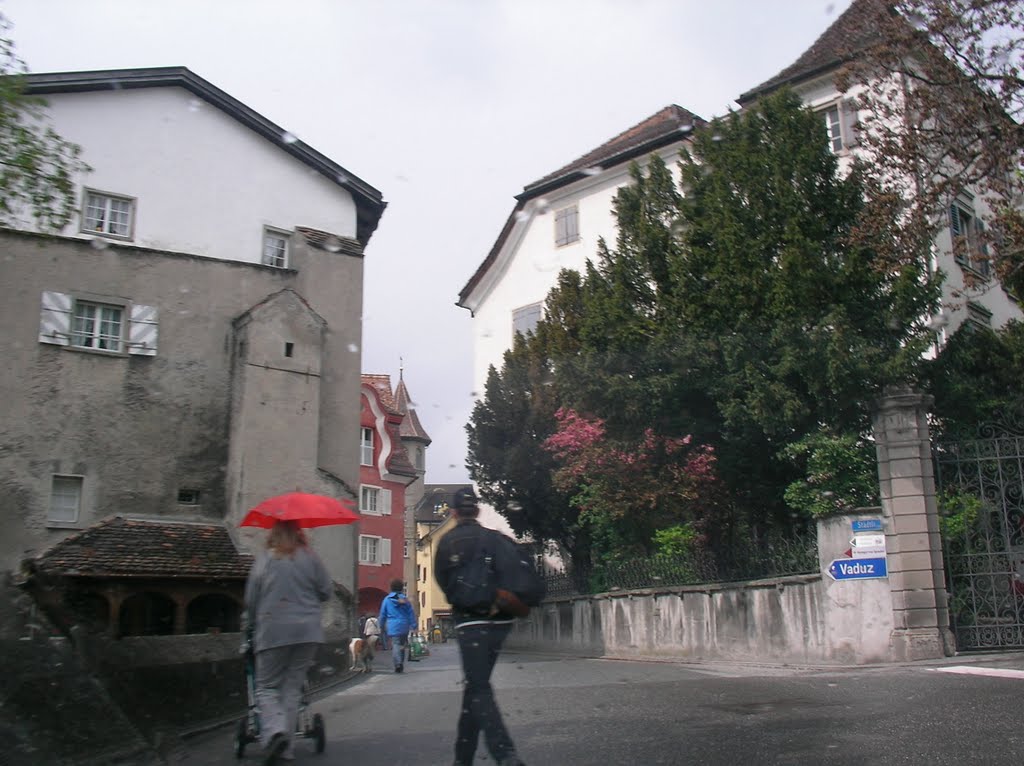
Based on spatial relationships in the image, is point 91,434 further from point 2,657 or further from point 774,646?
point 774,646

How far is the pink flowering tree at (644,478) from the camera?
21.9 meters

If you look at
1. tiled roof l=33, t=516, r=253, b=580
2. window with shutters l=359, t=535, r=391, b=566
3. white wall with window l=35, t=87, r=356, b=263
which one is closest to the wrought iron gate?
tiled roof l=33, t=516, r=253, b=580

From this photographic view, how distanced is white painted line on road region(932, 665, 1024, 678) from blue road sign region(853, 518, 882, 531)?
278 centimetres

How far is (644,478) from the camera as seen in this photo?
23.0 m

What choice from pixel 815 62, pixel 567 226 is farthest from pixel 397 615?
pixel 567 226

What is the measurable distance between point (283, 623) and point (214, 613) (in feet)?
61.9

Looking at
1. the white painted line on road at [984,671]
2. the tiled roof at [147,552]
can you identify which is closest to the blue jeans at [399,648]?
the tiled roof at [147,552]

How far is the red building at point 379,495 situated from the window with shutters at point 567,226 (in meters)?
16.3

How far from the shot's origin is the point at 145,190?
2684cm

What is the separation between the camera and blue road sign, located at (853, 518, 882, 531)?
51.0 ft

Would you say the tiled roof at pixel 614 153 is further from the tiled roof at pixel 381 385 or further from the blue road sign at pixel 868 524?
the blue road sign at pixel 868 524

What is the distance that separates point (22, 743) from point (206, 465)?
1757 centimetres

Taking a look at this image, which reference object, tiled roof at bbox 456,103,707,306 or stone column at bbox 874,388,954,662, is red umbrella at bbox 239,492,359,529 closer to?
stone column at bbox 874,388,954,662

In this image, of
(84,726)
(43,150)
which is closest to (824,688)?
(84,726)
